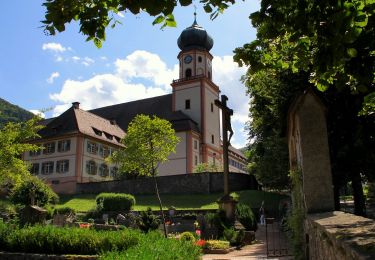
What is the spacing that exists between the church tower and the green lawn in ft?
52.6

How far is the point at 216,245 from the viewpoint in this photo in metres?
14.0

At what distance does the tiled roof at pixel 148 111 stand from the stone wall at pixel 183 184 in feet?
41.3

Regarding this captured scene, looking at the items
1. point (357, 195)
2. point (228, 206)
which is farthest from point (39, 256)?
point (357, 195)

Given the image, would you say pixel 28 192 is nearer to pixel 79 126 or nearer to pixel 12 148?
pixel 12 148

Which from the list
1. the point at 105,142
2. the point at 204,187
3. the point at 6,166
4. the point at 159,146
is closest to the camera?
the point at 6,166

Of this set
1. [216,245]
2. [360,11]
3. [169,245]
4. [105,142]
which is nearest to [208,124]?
[105,142]

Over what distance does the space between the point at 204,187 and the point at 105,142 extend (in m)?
17.6

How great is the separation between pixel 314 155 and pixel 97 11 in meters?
4.67

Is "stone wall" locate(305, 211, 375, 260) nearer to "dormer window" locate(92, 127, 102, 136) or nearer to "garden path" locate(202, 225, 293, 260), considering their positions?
"garden path" locate(202, 225, 293, 260)

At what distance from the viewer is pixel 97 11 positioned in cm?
418

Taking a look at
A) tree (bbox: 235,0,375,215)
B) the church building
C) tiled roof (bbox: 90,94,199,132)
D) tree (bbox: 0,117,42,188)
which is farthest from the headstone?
tiled roof (bbox: 90,94,199,132)

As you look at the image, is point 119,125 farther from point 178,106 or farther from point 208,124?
point 208,124

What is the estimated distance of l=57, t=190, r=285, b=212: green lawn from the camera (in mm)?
34119

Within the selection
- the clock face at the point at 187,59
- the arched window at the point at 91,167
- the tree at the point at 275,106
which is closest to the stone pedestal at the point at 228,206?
the tree at the point at 275,106
